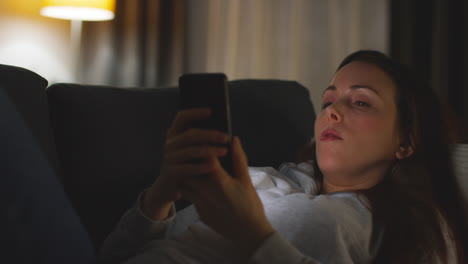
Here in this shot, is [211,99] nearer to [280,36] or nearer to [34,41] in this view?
[34,41]

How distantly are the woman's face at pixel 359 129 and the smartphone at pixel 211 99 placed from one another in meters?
0.41

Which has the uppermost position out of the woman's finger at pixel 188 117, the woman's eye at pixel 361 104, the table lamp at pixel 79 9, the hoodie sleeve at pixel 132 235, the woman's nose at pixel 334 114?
the table lamp at pixel 79 9

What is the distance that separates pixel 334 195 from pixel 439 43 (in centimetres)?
226

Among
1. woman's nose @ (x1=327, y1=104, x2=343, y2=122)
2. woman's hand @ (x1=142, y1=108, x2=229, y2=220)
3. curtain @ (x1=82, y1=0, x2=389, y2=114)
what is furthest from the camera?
curtain @ (x1=82, y1=0, x2=389, y2=114)

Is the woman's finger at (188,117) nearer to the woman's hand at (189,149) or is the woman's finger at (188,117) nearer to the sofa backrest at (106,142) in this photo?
the woman's hand at (189,149)

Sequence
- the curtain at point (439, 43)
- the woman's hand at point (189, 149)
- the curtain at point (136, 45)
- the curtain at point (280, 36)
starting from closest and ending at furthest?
the woman's hand at point (189, 149) < the curtain at point (439, 43) < the curtain at point (136, 45) < the curtain at point (280, 36)

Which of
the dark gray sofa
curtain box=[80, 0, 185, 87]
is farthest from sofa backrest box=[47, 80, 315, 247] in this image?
Result: curtain box=[80, 0, 185, 87]

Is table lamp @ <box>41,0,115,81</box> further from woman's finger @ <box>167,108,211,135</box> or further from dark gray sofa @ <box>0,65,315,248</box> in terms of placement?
woman's finger @ <box>167,108,211,135</box>

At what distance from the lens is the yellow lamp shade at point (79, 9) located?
2600mm

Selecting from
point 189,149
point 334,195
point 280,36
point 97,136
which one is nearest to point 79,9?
point 280,36

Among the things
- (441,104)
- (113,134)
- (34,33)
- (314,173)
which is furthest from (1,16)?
(441,104)

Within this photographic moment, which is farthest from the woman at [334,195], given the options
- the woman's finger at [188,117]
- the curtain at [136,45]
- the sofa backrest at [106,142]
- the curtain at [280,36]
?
the curtain at [280,36]

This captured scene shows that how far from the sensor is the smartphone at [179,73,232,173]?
752mm

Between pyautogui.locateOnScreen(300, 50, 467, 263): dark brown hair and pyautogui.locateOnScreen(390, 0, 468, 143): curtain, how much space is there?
182cm
